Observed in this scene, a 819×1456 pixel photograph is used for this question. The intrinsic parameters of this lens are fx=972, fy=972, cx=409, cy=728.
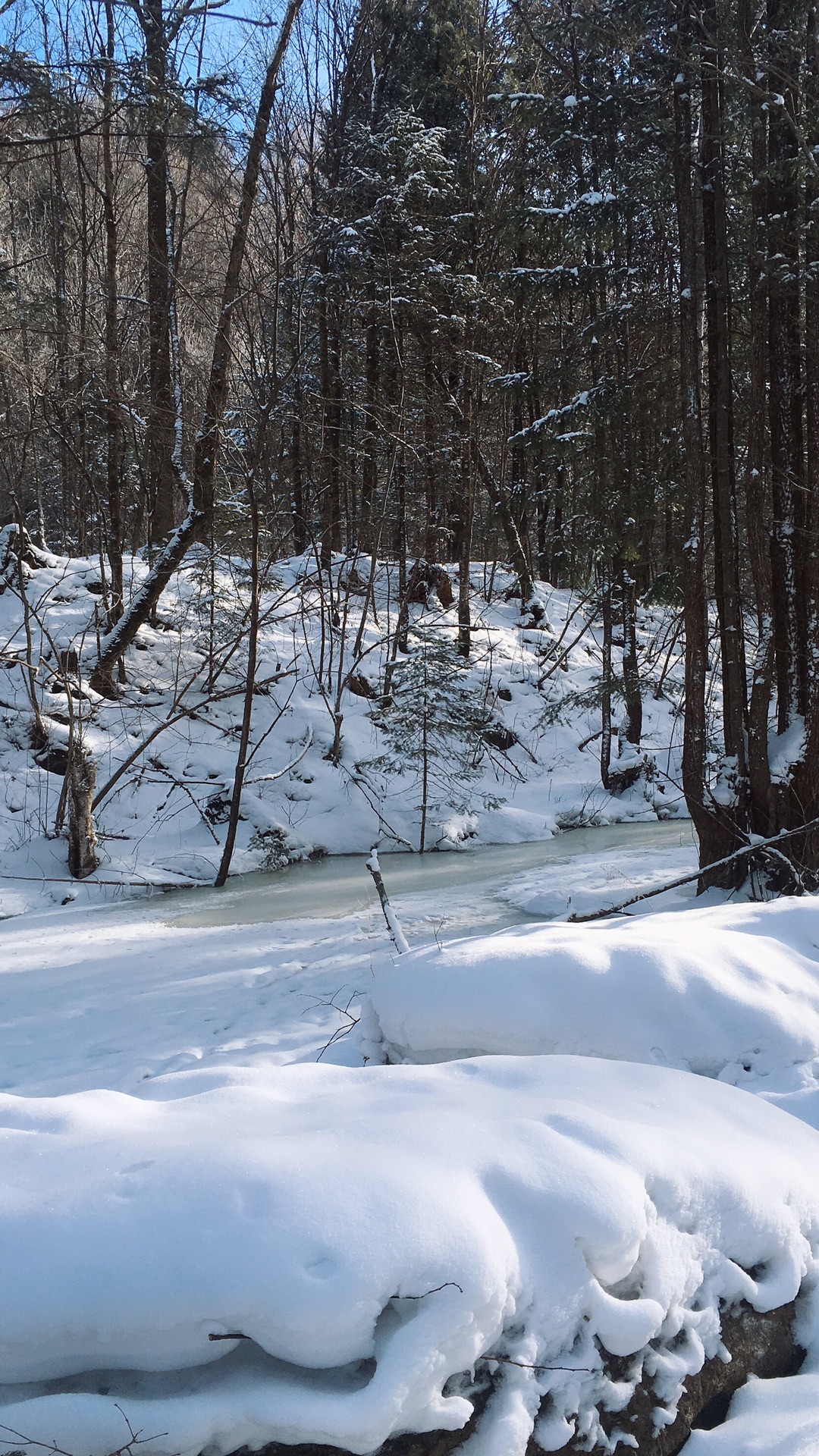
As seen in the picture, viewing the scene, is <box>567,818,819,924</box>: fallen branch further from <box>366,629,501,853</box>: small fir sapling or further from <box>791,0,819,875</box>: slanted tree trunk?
<box>366,629,501,853</box>: small fir sapling

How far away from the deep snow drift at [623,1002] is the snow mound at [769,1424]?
126cm

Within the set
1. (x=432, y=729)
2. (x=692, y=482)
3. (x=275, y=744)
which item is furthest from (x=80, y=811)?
(x=692, y=482)

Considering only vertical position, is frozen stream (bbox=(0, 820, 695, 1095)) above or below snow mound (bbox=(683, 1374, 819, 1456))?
below

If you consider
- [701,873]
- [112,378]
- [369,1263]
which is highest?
[112,378]

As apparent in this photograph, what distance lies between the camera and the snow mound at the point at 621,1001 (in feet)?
12.0

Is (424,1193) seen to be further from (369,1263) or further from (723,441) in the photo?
(723,441)

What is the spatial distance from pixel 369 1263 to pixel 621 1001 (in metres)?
2.14

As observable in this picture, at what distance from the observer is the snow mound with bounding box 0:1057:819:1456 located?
1.76m

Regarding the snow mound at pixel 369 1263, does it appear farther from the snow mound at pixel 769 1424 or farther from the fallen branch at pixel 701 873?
the fallen branch at pixel 701 873

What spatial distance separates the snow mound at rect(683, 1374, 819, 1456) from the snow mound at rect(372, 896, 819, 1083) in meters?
1.41

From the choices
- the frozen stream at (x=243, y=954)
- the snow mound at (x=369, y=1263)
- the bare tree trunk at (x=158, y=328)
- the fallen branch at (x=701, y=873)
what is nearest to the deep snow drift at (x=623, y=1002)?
the frozen stream at (x=243, y=954)

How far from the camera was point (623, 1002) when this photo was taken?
3748mm

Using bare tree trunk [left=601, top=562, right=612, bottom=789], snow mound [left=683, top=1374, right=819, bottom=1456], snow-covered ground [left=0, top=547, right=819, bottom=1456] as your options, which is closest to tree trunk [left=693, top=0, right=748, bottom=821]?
Answer: snow-covered ground [left=0, top=547, right=819, bottom=1456]

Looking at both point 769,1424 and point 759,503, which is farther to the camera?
point 759,503
